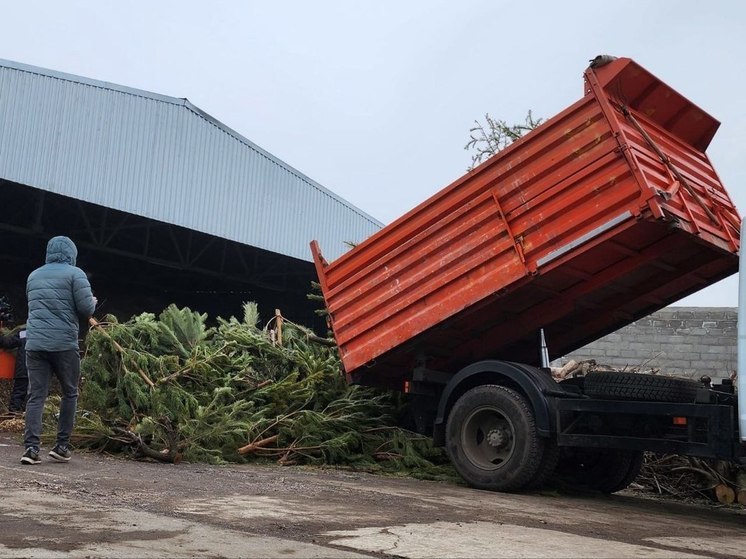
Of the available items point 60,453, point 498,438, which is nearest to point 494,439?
point 498,438

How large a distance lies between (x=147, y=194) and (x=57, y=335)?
398 inches

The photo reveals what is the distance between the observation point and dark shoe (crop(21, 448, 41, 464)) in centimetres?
656

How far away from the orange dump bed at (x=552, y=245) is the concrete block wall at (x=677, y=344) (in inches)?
204

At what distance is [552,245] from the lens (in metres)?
6.39

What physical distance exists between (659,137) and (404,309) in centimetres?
254

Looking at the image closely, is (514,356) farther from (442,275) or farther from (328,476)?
(328,476)

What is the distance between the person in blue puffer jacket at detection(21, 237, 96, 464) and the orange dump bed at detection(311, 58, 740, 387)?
222 centimetres

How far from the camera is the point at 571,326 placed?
25.6 ft

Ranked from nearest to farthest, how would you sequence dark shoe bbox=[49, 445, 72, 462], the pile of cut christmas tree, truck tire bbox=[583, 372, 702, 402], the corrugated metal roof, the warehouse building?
1. truck tire bbox=[583, 372, 702, 402]
2. dark shoe bbox=[49, 445, 72, 462]
3. the pile of cut christmas tree
4. the corrugated metal roof
5. the warehouse building

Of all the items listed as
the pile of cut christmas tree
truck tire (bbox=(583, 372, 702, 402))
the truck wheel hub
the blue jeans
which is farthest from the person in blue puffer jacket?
truck tire (bbox=(583, 372, 702, 402))

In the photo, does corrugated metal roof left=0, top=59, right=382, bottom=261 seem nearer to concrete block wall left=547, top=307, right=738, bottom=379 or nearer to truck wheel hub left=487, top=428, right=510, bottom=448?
concrete block wall left=547, top=307, right=738, bottom=379

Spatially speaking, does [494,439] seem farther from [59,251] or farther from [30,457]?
[59,251]

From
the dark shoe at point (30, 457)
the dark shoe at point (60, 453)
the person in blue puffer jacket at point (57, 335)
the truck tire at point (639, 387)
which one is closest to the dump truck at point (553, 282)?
the truck tire at point (639, 387)

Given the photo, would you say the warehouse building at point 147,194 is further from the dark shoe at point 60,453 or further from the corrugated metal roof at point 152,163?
the dark shoe at point 60,453
